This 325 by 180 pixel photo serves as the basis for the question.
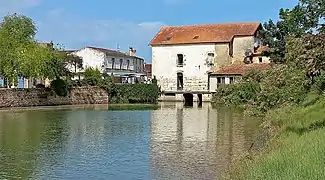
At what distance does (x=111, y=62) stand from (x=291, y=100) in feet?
164

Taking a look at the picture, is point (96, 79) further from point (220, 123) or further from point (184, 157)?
point (184, 157)

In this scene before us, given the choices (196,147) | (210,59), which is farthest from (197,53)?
(196,147)

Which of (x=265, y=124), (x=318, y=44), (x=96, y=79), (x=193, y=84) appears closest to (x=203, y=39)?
(x=193, y=84)

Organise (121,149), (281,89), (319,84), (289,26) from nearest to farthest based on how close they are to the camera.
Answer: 1. (121,149)
2. (319,84)
3. (281,89)
4. (289,26)

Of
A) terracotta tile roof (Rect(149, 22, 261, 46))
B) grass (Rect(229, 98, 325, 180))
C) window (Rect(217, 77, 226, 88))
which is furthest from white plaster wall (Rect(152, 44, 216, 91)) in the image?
grass (Rect(229, 98, 325, 180))

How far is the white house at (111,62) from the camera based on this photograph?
78625 mm

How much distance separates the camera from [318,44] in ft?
62.3

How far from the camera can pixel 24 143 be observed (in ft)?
75.7

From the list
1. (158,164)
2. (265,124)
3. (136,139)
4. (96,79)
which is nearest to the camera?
(158,164)

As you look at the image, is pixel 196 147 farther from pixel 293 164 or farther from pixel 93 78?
pixel 93 78

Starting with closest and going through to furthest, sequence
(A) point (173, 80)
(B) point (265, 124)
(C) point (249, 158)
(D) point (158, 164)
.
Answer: (C) point (249, 158) → (D) point (158, 164) → (B) point (265, 124) → (A) point (173, 80)

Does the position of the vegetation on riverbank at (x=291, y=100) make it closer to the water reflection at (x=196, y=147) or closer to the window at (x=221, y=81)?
the water reflection at (x=196, y=147)

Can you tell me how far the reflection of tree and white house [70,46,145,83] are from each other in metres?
44.0

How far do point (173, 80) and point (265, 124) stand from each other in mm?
42376
